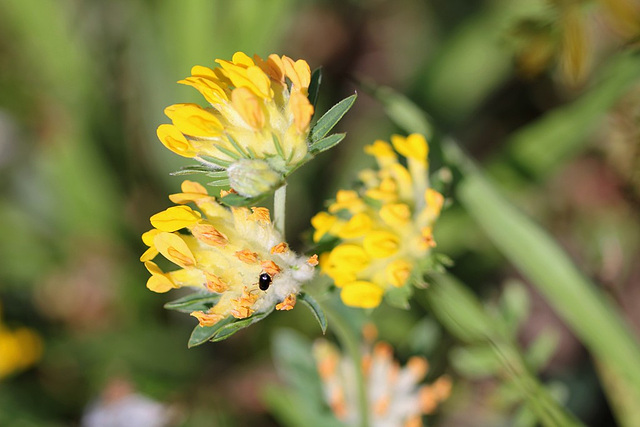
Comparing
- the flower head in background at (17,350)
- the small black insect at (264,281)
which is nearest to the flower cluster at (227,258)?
the small black insect at (264,281)

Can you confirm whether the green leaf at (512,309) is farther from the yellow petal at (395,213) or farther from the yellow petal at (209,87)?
the yellow petal at (209,87)

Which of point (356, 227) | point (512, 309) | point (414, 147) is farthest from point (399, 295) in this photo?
point (512, 309)

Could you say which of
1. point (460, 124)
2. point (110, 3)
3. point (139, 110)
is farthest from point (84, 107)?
point (460, 124)

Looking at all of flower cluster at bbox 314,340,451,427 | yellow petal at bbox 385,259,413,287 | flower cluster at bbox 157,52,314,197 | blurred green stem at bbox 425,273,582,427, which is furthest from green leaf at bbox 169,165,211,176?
flower cluster at bbox 314,340,451,427

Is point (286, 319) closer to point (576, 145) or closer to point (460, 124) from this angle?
point (460, 124)

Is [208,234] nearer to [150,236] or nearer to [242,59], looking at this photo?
[150,236]
